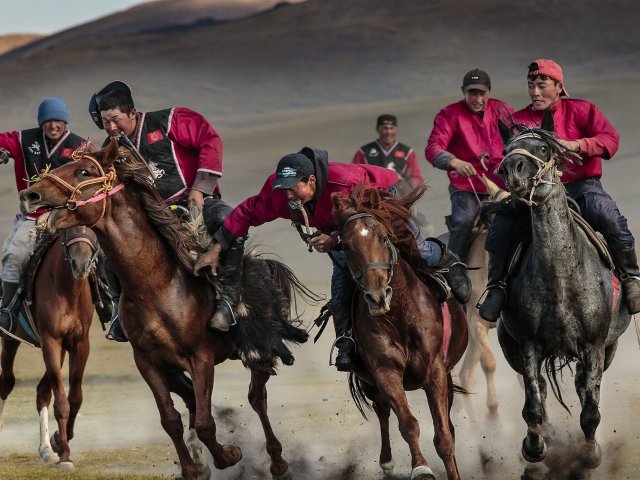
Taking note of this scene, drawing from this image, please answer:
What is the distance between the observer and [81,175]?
8602mm

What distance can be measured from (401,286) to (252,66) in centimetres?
7734

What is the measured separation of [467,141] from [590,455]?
359cm

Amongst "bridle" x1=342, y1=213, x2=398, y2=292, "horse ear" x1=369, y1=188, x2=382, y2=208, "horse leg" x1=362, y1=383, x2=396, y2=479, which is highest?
"horse ear" x1=369, y1=188, x2=382, y2=208

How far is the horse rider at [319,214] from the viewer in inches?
344

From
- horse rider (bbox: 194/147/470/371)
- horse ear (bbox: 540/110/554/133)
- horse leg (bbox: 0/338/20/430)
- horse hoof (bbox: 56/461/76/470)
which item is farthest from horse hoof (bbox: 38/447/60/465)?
horse ear (bbox: 540/110/554/133)

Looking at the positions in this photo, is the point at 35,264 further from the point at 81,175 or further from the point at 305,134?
the point at 305,134

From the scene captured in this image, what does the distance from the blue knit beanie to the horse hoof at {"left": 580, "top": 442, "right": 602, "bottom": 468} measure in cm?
513

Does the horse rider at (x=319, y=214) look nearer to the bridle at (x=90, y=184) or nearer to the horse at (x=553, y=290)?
the horse at (x=553, y=290)

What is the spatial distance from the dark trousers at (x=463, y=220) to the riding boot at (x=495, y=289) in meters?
2.70

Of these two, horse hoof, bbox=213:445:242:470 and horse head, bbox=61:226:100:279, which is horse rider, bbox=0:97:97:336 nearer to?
horse head, bbox=61:226:100:279

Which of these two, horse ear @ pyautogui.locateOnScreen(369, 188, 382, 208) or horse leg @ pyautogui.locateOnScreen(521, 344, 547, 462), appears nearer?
horse ear @ pyautogui.locateOnScreen(369, 188, 382, 208)

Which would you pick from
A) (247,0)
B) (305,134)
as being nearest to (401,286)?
(305,134)

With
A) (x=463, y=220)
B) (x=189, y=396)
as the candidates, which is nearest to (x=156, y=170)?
(x=189, y=396)

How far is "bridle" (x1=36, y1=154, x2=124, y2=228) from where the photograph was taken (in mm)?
8422
